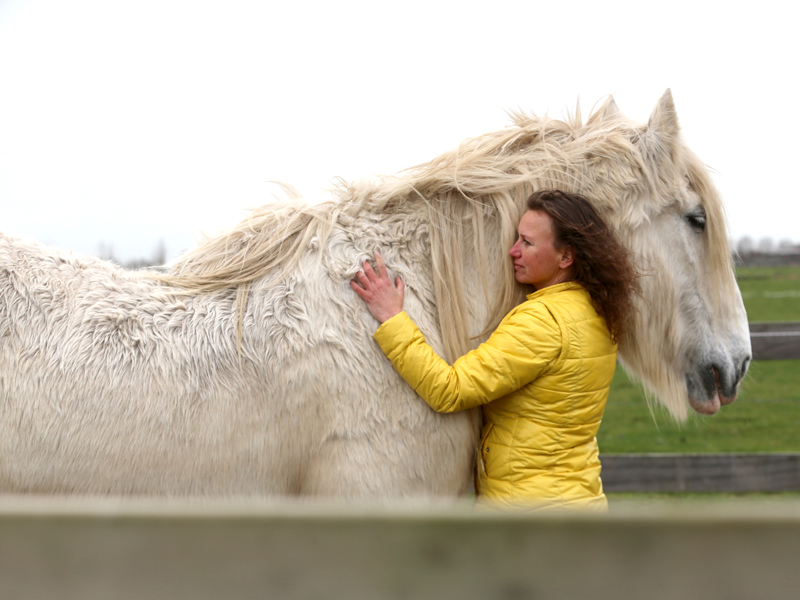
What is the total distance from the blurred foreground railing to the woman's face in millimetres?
1335

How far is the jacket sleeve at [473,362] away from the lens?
1.73 metres

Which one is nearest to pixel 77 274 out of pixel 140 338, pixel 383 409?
pixel 140 338

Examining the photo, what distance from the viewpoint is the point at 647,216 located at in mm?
2072

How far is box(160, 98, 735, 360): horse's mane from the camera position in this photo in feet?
6.53

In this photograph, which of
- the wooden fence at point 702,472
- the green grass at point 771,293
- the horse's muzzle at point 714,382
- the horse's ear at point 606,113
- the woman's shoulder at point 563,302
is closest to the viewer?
the woman's shoulder at point 563,302

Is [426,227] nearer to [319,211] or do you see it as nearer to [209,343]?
[319,211]

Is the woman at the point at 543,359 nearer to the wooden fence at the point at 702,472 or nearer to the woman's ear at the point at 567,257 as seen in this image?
the woman's ear at the point at 567,257

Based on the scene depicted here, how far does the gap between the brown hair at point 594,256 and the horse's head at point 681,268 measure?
0.20m

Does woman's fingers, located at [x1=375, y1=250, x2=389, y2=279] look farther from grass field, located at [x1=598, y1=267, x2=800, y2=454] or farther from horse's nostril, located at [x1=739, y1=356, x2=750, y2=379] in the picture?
grass field, located at [x1=598, y1=267, x2=800, y2=454]

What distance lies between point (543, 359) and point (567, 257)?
0.39 metres

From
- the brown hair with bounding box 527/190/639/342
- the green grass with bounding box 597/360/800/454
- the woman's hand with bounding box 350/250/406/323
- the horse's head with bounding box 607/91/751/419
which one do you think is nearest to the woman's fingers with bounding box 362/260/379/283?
the woman's hand with bounding box 350/250/406/323

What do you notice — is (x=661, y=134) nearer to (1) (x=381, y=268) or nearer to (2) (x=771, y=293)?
(1) (x=381, y=268)

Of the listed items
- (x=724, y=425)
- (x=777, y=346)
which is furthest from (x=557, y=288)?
(x=724, y=425)

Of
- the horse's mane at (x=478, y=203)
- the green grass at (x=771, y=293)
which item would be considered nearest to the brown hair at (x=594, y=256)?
the horse's mane at (x=478, y=203)
